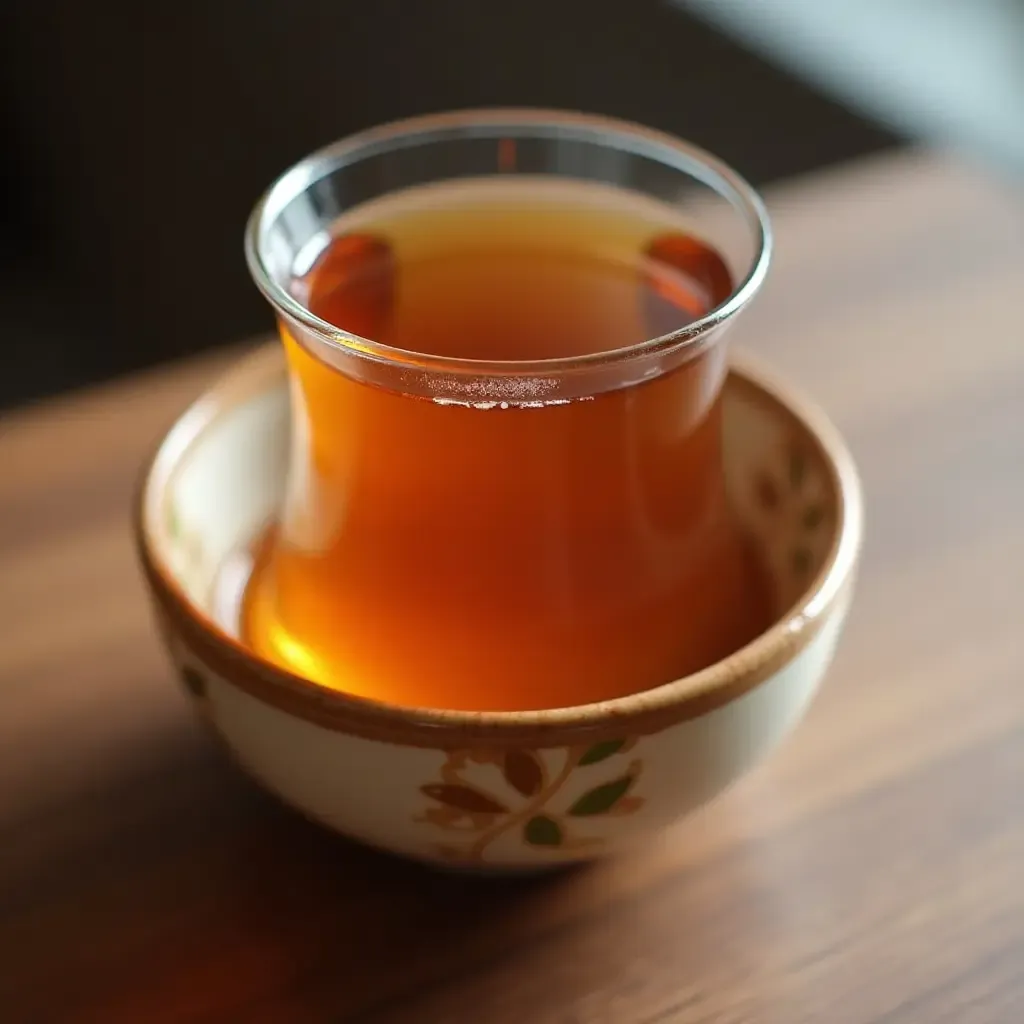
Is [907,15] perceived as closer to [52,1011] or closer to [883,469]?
[883,469]

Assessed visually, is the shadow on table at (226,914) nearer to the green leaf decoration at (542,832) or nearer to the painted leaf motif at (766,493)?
the green leaf decoration at (542,832)

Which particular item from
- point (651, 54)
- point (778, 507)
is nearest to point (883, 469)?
point (778, 507)

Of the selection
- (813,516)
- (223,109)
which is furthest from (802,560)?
(223,109)

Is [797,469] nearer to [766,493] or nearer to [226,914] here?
[766,493]

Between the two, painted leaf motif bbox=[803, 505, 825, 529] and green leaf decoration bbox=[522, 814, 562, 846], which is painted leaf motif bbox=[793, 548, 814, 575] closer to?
painted leaf motif bbox=[803, 505, 825, 529]

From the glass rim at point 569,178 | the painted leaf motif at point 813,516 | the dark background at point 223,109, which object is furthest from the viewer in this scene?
the dark background at point 223,109

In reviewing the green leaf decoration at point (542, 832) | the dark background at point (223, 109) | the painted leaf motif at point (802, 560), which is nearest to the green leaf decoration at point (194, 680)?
the green leaf decoration at point (542, 832)

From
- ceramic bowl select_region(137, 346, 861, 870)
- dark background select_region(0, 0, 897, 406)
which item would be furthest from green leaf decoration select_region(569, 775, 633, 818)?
dark background select_region(0, 0, 897, 406)
